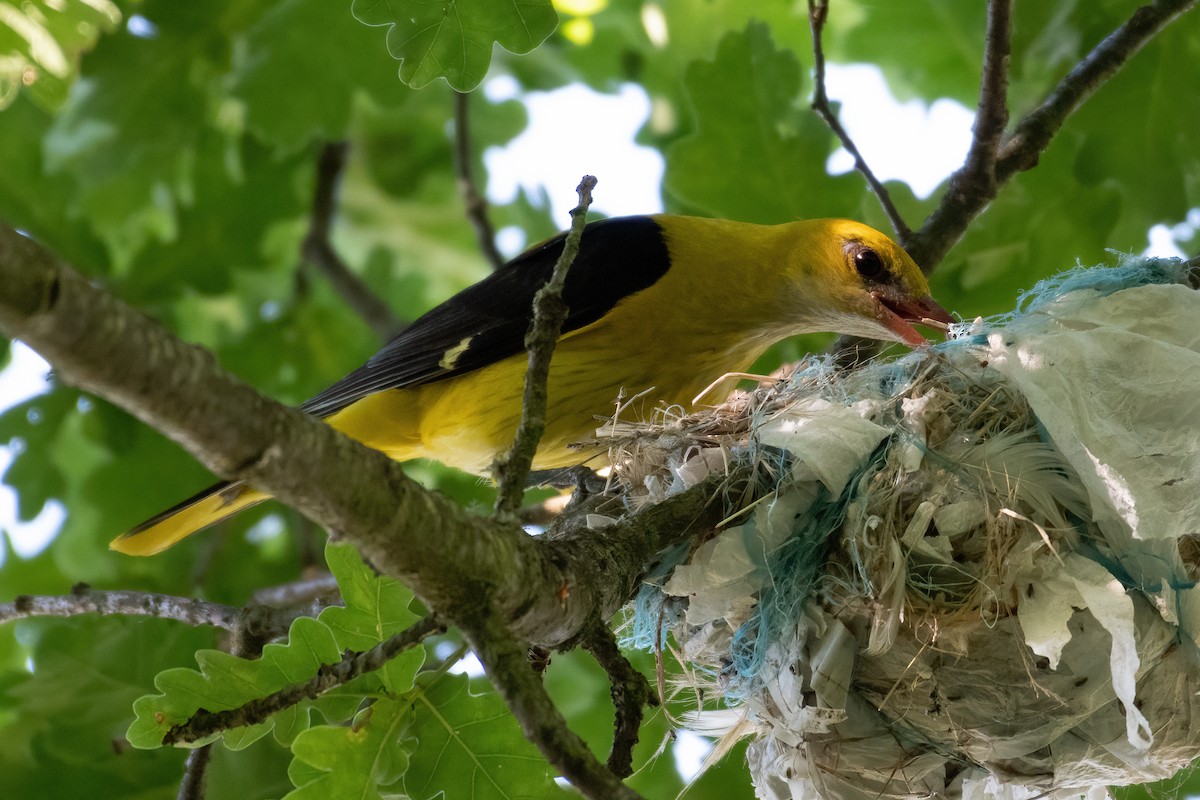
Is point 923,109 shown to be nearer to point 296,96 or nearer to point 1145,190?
point 1145,190

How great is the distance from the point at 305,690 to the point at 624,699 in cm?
59

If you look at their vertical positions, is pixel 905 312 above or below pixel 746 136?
below

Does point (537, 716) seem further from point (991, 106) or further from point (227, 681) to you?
point (991, 106)

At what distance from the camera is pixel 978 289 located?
142 inches

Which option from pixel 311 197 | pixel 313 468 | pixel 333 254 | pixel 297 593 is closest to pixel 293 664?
pixel 313 468

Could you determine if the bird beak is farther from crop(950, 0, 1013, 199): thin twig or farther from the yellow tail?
the yellow tail

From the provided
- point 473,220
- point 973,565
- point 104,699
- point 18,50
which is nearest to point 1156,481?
point 973,565

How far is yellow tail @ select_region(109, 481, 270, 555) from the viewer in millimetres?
3391

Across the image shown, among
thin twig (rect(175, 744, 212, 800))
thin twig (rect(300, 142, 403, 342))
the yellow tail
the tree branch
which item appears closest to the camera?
the tree branch

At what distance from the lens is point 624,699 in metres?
2.11

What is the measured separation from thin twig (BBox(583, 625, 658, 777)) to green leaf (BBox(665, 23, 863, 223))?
186 centimetres

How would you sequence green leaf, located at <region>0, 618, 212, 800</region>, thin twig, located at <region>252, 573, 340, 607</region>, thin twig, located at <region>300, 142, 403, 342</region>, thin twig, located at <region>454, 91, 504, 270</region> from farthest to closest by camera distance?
thin twig, located at <region>300, 142, 403, 342</region> < thin twig, located at <region>454, 91, 504, 270</region> < thin twig, located at <region>252, 573, 340, 607</region> < green leaf, located at <region>0, 618, 212, 800</region>

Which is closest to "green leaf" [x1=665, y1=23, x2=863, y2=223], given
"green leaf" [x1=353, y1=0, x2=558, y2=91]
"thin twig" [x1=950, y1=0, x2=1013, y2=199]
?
"thin twig" [x1=950, y1=0, x2=1013, y2=199]

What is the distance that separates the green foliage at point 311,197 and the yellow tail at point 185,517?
14.3 inches
